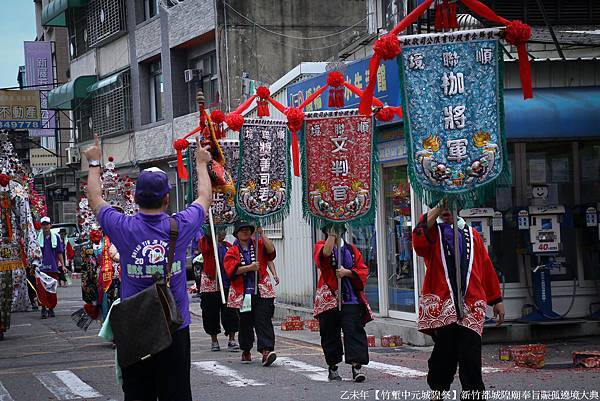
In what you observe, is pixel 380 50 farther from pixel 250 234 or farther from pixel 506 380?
pixel 250 234

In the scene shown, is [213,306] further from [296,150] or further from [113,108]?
[113,108]

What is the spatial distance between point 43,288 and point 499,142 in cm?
1528

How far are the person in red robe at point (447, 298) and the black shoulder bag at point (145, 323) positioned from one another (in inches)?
96.1

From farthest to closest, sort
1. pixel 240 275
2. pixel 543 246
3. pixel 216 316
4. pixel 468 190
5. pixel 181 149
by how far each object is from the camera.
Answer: pixel 181 149, pixel 216 316, pixel 543 246, pixel 240 275, pixel 468 190

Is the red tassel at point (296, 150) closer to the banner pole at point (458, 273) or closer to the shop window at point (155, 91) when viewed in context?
the banner pole at point (458, 273)

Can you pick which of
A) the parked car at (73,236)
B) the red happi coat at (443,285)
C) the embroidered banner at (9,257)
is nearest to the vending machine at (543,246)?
the red happi coat at (443,285)

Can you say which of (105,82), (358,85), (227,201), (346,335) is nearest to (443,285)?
(346,335)

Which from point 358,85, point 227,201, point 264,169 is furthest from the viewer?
point 358,85

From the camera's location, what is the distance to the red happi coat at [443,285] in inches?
315

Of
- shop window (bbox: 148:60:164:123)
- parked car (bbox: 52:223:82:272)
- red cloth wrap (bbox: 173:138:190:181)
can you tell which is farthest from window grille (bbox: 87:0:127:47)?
red cloth wrap (bbox: 173:138:190:181)

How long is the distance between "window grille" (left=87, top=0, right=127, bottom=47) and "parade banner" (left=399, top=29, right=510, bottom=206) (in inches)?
1046

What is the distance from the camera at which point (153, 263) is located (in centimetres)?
643

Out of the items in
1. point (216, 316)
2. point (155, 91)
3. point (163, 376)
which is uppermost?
point (155, 91)

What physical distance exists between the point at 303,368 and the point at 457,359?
4.68 meters
